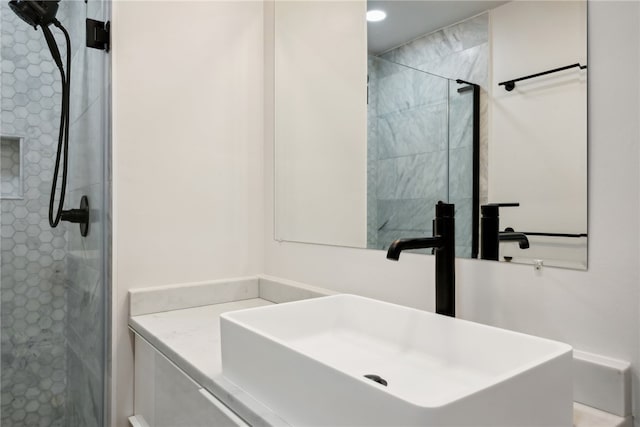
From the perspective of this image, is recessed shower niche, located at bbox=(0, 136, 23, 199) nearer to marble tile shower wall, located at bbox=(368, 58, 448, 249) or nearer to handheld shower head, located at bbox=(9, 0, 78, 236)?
handheld shower head, located at bbox=(9, 0, 78, 236)

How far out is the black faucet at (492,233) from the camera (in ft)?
2.93

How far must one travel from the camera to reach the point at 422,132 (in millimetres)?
1101

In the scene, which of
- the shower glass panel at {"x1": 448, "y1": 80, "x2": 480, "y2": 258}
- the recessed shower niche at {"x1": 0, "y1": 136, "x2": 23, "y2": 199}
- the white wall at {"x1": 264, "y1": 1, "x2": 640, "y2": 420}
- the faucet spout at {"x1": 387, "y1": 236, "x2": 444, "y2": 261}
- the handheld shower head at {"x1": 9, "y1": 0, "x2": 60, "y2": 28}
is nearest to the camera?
the white wall at {"x1": 264, "y1": 1, "x2": 640, "y2": 420}

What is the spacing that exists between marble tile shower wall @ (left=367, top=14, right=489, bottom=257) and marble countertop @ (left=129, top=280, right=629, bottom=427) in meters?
0.40

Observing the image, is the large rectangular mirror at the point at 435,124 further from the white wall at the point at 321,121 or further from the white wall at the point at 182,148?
the white wall at the point at 182,148

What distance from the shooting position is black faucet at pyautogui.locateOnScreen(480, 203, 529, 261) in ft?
2.93

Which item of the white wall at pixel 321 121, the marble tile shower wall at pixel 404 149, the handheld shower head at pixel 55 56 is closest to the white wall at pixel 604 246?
the marble tile shower wall at pixel 404 149

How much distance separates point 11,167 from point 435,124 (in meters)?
1.50

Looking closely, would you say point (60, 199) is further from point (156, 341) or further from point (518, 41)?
point (518, 41)

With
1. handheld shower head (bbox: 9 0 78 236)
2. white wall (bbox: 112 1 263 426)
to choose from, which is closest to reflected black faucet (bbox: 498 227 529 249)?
white wall (bbox: 112 1 263 426)

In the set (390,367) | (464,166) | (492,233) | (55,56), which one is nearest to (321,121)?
(464,166)

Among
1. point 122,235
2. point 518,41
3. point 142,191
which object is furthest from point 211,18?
point 518,41

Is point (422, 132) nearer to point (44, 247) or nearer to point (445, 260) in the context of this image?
point (445, 260)

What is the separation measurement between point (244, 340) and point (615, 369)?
626mm
